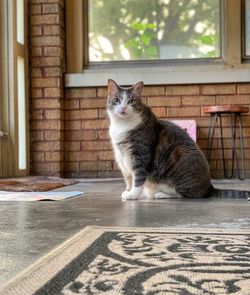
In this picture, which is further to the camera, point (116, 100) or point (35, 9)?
point (35, 9)

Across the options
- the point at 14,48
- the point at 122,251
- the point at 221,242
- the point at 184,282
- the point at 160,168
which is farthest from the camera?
the point at 14,48

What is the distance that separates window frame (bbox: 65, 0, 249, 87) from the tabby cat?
5.74 ft

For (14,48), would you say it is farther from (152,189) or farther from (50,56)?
(152,189)

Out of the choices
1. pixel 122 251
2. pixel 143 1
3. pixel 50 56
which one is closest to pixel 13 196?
pixel 122 251

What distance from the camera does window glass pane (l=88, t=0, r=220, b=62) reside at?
14.8 feet

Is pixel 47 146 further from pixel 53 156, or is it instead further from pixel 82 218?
pixel 82 218

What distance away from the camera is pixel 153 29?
4.60 metres

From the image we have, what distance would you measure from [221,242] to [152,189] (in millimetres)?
1384

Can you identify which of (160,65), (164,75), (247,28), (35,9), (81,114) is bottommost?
(81,114)

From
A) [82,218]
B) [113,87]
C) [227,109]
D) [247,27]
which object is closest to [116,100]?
[113,87]

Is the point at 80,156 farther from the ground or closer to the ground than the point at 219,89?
closer to the ground

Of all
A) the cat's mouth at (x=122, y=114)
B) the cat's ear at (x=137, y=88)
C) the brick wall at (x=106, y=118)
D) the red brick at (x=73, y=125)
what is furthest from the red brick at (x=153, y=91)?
the cat's mouth at (x=122, y=114)

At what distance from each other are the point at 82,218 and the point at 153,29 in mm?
3168

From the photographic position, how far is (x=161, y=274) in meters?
0.93
